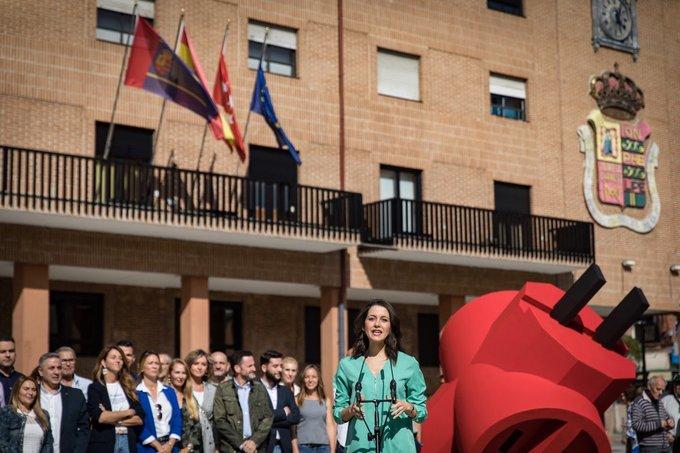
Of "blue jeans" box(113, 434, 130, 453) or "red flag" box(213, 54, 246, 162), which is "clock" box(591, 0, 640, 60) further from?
"blue jeans" box(113, 434, 130, 453)

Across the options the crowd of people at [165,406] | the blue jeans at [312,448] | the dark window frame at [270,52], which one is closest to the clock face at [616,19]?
the dark window frame at [270,52]

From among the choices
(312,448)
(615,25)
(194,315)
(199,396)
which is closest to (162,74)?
(194,315)

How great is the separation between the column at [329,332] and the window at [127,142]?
203 inches

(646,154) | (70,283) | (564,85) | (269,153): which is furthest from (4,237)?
(646,154)

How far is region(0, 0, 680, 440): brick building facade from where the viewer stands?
23547 millimetres

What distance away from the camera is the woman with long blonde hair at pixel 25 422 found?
408 inches

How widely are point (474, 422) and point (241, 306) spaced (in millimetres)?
17173

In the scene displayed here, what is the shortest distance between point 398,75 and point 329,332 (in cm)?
667

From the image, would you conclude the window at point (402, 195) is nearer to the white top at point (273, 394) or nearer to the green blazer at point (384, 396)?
the white top at point (273, 394)

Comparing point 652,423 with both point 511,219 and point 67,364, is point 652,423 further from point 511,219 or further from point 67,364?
point 511,219

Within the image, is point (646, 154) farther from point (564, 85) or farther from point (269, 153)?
point (269, 153)

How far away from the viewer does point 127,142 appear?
24922 mm

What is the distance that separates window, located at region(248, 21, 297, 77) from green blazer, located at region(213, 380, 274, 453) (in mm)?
15157

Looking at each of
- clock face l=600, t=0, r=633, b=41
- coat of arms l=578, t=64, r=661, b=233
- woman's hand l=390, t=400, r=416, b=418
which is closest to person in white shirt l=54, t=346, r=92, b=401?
woman's hand l=390, t=400, r=416, b=418
